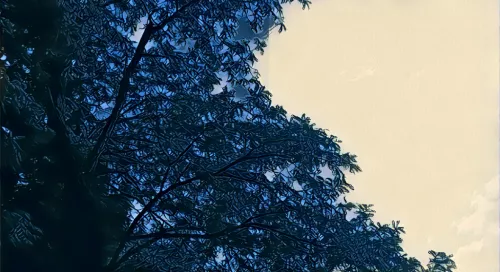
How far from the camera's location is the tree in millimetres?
8031

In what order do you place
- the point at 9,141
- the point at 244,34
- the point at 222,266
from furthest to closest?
1. the point at 244,34
2. the point at 222,266
3. the point at 9,141

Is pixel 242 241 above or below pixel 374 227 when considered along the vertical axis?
below

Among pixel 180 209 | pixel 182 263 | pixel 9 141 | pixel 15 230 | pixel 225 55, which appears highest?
pixel 225 55

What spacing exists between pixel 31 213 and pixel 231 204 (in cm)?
380

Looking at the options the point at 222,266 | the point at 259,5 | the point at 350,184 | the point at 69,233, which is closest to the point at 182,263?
the point at 222,266

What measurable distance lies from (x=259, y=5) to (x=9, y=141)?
19.1 ft

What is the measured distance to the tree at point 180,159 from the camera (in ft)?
26.3

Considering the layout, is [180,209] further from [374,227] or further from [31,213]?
[374,227]

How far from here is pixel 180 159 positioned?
31.4 feet

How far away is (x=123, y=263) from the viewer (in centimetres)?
848

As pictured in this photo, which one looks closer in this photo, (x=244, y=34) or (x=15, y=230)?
(x=15, y=230)

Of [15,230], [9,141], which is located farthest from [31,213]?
[9,141]

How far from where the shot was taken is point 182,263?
30.6ft

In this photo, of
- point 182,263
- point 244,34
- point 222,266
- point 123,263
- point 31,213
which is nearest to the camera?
point 31,213
